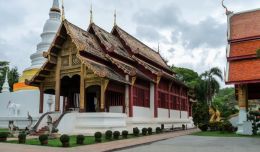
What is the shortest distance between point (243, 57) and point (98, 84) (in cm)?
1041

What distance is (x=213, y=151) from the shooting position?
521 inches

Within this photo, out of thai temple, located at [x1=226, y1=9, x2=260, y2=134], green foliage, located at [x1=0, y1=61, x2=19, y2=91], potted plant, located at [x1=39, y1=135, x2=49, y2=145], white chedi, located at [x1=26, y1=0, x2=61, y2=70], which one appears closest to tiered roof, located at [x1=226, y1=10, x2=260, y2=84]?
thai temple, located at [x1=226, y1=9, x2=260, y2=134]

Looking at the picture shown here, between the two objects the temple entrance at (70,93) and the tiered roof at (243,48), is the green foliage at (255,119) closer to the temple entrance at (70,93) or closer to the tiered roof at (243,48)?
the tiered roof at (243,48)

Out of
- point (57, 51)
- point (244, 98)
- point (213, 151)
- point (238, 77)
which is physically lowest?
point (213, 151)

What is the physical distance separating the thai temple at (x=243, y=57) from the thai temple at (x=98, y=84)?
6.45 metres

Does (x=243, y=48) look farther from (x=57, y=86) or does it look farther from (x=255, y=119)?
(x=57, y=86)

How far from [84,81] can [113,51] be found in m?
3.99

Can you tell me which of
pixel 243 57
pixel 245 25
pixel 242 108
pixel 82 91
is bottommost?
pixel 242 108

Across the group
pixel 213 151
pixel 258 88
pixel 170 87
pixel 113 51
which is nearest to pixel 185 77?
pixel 170 87

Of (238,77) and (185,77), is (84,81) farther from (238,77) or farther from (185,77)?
(185,77)

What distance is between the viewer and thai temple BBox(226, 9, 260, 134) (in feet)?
74.5

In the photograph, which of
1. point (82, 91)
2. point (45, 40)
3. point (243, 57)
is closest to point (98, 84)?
point (82, 91)

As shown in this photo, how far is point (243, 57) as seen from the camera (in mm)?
23844

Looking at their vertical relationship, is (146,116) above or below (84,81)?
below
